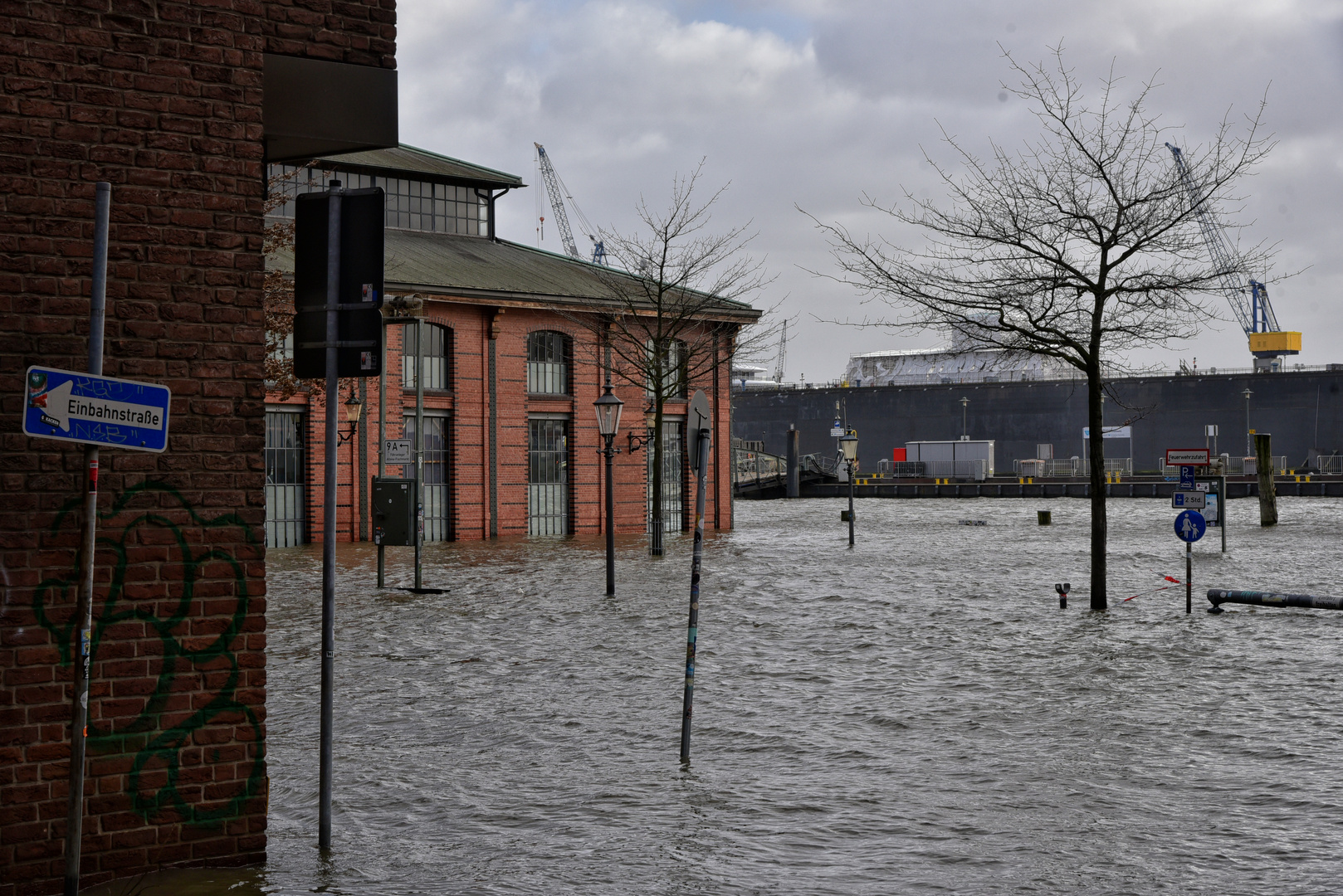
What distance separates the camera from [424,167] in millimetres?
38188

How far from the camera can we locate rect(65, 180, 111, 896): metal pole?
4.49 metres

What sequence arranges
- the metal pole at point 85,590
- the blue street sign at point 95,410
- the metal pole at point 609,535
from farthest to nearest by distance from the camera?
1. the metal pole at point 609,535
2. the metal pole at point 85,590
3. the blue street sign at point 95,410

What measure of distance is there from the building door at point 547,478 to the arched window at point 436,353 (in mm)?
2717

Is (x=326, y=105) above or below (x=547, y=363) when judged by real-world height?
below

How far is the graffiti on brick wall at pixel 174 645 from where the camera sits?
526cm

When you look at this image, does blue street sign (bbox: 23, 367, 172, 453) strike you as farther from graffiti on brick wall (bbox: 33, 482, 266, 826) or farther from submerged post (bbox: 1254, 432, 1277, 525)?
submerged post (bbox: 1254, 432, 1277, 525)

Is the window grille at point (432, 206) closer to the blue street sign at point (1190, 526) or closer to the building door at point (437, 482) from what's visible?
the building door at point (437, 482)

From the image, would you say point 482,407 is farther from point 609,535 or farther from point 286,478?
point 609,535

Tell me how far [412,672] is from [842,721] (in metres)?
4.30

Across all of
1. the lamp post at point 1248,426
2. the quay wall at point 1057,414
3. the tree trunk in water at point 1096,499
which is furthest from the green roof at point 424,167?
the lamp post at point 1248,426

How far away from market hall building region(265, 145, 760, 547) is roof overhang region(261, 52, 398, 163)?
928 inches

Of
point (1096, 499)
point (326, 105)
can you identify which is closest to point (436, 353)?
point (1096, 499)

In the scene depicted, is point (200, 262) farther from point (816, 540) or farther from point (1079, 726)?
point (816, 540)

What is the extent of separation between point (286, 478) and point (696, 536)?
80.9 feet
